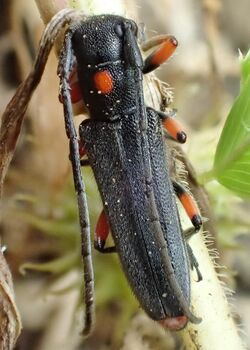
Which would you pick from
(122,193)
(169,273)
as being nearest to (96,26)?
(122,193)

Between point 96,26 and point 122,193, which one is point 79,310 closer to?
point 122,193

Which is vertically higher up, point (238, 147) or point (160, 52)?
point (160, 52)

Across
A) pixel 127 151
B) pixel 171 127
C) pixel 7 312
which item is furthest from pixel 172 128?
pixel 7 312

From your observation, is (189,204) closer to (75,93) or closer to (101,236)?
(101,236)

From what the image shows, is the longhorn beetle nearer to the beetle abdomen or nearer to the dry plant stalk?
the beetle abdomen

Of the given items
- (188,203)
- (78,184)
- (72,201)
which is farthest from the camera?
(72,201)

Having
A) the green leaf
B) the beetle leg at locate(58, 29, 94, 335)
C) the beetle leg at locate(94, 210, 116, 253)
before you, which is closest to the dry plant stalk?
the beetle leg at locate(58, 29, 94, 335)

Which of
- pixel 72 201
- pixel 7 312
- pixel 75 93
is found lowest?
pixel 72 201
